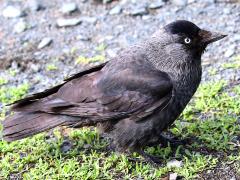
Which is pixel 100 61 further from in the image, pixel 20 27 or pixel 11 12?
pixel 11 12

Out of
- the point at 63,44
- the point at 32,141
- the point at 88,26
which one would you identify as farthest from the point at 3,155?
the point at 88,26

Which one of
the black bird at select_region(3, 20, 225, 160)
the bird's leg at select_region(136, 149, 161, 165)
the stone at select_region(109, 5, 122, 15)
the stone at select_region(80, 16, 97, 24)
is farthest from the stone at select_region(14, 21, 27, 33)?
the bird's leg at select_region(136, 149, 161, 165)

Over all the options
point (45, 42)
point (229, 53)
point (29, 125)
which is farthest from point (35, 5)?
point (29, 125)

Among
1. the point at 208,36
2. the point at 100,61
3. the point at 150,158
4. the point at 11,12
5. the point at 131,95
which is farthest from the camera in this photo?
the point at 11,12

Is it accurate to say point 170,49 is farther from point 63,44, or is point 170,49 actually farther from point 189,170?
point 63,44

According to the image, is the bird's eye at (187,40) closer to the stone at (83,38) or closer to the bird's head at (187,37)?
the bird's head at (187,37)

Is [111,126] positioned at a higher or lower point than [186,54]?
lower
